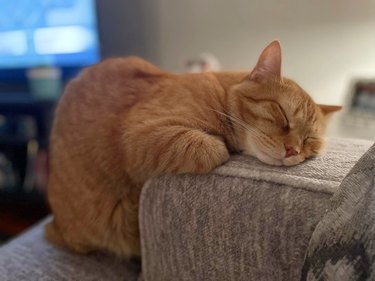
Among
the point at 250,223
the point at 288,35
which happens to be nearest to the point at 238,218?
the point at 250,223

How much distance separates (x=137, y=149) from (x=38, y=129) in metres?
1.45

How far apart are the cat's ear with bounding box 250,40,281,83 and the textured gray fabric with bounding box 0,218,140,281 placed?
1.78ft

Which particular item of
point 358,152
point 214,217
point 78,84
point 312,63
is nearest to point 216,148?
A: point 214,217

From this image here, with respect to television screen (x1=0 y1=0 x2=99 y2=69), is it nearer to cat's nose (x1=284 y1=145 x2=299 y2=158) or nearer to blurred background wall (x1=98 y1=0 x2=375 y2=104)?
blurred background wall (x1=98 y1=0 x2=375 y2=104)

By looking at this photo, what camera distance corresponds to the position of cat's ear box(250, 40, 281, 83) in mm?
813

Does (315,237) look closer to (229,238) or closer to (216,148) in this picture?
(229,238)

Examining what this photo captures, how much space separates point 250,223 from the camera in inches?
24.0

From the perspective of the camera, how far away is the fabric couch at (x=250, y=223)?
51cm

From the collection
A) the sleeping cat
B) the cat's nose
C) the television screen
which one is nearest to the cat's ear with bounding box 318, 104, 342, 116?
the sleeping cat

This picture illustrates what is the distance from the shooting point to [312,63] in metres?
1.86

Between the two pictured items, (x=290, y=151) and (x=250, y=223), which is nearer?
(x=250, y=223)

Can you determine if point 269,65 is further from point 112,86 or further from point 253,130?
point 112,86

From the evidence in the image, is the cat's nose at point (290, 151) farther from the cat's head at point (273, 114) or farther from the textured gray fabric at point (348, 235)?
the textured gray fabric at point (348, 235)

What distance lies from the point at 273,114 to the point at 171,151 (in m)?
0.25
